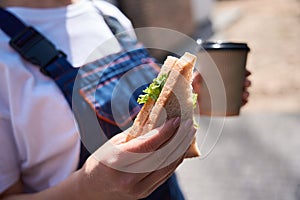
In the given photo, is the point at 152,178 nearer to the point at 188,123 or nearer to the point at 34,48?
the point at 188,123

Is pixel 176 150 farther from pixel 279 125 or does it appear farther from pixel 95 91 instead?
pixel 279 125

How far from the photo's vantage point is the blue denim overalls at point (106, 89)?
106 centimetres

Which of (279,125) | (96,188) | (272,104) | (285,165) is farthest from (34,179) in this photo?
(272,104)

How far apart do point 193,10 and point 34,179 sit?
17.1ft

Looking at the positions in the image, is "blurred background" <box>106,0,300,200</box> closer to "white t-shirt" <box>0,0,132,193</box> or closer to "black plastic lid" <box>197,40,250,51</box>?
"black plastic lid" <box>197,40,250,51</box>

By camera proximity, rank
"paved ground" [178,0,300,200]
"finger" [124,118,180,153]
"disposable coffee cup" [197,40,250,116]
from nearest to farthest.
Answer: "finger" [124,118,180,153], "disposable coffee cup" [197,40,250,116], "paved ground" [178,0,300,200]

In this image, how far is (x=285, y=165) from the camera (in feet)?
9.67

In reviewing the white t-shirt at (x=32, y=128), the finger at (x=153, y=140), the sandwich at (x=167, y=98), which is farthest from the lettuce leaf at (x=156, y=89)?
the white t-shirt at (x=32, y=128)

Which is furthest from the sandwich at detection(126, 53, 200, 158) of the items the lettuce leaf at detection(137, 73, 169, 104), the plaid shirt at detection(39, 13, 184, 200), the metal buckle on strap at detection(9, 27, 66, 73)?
the metal buckle on strap at detection(9, 27, 66, 73)

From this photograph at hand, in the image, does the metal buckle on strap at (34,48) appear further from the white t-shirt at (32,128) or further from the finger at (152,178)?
the finger at (152,178)

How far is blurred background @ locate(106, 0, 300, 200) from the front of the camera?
2.69 meters

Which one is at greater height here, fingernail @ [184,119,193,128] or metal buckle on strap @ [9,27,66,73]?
metal buckle on strap @ [9,27,66,73]

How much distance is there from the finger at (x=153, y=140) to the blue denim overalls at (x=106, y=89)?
252mm

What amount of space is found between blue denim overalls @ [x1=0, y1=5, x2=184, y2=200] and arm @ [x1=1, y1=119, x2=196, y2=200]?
0.57ft
